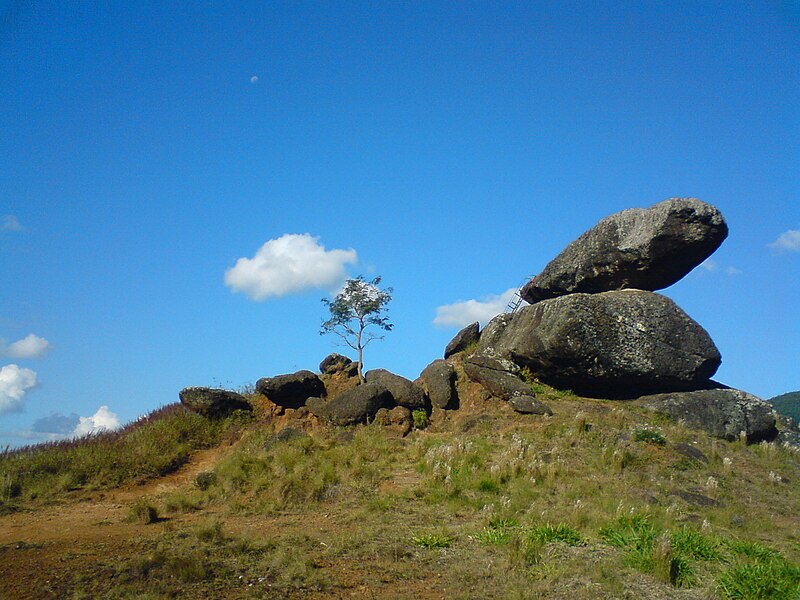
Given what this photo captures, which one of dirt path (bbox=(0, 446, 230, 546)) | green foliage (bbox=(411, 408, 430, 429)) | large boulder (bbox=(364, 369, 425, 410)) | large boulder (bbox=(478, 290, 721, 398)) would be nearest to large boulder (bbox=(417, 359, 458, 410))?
large boulder (bbox=(364, 369, 425, 410))

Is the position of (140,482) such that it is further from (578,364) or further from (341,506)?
(578,364)

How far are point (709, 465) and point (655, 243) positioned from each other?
25.1 feet

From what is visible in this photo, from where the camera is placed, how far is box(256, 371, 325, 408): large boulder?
65.8 ft

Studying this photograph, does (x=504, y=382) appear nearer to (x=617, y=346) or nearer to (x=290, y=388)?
(x=617, y=346)

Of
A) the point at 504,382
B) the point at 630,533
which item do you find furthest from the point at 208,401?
the point at 630,533

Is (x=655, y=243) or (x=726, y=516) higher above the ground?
(x=655, y=243)

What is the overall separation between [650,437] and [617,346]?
3829 millimetres

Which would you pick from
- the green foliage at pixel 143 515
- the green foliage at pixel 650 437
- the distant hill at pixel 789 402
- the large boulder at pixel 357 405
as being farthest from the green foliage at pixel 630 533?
the distant hill at pixel 789 402

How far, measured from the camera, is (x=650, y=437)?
15727 mm

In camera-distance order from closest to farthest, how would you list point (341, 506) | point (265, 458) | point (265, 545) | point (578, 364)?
1. point (265, 545)
2. point (341, 506)
3. point (265, 458)
4. point (578, 364)

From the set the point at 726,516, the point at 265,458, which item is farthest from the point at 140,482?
the point at 726,516

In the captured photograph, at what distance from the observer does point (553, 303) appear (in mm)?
20016

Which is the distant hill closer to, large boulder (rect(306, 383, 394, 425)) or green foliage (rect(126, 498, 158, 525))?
large boulder (rect(306, 383, 394, 425))

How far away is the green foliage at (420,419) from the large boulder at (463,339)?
5.46 metres
